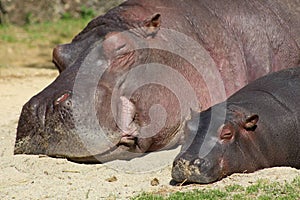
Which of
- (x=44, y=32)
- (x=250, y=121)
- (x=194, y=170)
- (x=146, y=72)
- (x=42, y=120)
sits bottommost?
(x=44, y=32)

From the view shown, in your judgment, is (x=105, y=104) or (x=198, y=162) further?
(x=105, y=104)

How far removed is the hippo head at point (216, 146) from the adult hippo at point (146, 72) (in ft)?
2.02

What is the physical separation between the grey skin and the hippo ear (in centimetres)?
85

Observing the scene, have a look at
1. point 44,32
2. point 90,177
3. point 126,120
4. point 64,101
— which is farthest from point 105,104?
point 44,32

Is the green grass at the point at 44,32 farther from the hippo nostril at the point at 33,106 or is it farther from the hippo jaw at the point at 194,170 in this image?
the hippo jaw at the point at 194,170

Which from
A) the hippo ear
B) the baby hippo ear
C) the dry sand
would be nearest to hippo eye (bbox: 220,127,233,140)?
the baby hippo ear

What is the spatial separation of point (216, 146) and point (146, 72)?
112 centimetres

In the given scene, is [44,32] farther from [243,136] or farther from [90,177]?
[243,136]

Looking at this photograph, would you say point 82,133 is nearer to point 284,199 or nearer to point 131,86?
point 131,86

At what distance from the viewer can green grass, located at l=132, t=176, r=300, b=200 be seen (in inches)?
222

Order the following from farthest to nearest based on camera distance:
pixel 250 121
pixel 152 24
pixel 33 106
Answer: pixel 152 24 < pixel 33 106 < pixel 250 121

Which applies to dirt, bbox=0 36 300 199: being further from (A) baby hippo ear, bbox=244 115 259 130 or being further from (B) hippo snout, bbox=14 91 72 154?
(A) baby hippo ear, bbox=244 115 259 130

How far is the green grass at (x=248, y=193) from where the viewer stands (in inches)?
222

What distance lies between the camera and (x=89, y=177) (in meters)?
6.51
